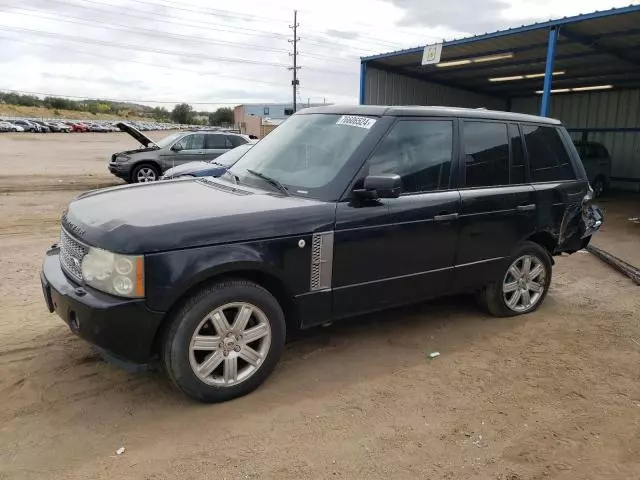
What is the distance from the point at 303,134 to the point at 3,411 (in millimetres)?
2836

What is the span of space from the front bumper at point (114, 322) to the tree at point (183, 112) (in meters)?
132

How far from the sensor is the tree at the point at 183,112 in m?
128

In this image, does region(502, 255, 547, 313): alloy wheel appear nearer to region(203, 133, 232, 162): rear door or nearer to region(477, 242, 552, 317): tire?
region(477, 242, 552, 317): tire

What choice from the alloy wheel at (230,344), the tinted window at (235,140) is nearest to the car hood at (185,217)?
the alloy wheel at (230,344)

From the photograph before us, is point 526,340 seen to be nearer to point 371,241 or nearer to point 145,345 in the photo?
point 371,241

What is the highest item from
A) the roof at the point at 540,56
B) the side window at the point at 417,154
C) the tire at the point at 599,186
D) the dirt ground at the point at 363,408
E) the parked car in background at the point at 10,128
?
the roof at the point at 540,56

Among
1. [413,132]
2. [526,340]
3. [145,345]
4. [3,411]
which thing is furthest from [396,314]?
[3,411]

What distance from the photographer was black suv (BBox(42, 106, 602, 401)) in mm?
3037

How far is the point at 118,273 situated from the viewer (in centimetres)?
295

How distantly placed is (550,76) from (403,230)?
9.66 m

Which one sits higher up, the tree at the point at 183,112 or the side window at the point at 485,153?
the tree at the point at 183,112

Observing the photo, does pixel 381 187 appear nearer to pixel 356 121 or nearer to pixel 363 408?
pixel 356 121

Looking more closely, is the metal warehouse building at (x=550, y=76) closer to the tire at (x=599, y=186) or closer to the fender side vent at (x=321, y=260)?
the tire at (x=599, y=186)

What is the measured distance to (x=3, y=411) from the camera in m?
3.19
